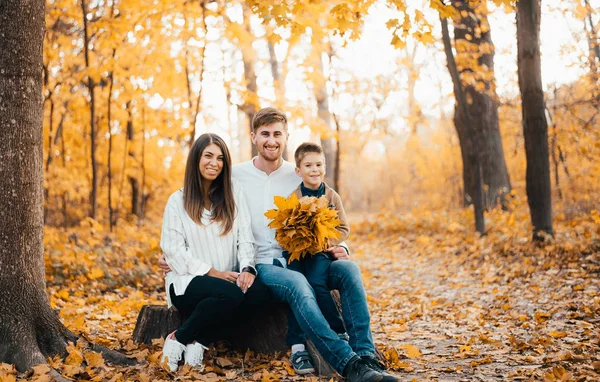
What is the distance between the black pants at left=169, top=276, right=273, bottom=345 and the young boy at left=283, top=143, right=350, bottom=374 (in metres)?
0.32

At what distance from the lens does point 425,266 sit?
857 cm

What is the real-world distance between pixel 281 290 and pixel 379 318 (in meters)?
2.19

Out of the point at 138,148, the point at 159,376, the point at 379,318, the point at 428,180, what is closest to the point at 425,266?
the point at 379,318

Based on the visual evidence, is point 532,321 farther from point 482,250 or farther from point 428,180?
point 428,180

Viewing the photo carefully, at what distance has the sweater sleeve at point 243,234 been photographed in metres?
3.88

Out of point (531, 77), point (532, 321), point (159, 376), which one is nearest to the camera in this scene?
point (159, 376)

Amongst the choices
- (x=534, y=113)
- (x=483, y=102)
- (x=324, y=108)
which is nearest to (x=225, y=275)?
(x=534, y=113)

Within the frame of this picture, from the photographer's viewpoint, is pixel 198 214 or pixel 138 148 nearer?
pixel 198 214

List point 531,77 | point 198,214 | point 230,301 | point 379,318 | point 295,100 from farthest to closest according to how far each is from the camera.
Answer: point 295,100
point 531,77
point 379,318
point 198,214
point 230,301

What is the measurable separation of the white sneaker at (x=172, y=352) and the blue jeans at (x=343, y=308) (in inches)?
29.1

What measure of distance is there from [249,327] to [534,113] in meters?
5.36

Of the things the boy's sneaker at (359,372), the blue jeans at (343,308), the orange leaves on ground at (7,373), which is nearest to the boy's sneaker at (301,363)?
the blue jeans at (343,308)

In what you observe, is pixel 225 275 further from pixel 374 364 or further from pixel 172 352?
pixel 374 364

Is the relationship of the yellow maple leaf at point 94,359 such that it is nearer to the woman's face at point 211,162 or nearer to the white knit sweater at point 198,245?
the white knit sweater at point 198,245
